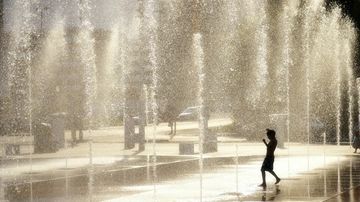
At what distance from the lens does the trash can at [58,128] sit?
31.4m

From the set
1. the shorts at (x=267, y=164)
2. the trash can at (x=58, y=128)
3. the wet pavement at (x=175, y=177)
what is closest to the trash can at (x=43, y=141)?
the trash can at (x=58, y=128)

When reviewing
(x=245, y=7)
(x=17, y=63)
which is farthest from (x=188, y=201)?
(x=17, y=63)

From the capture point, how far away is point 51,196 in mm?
15844

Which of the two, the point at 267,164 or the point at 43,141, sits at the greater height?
the point at 43,141

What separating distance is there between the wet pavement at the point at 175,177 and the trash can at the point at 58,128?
105cm

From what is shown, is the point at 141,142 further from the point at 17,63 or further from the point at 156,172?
the point at 17,63

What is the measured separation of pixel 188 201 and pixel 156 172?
695 cm

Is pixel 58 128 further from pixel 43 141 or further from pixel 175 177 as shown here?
pixel 175 177

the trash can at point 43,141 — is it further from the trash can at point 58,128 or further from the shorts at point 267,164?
the shorts at point 267,164

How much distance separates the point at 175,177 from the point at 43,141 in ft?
42.0

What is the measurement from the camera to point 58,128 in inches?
1258

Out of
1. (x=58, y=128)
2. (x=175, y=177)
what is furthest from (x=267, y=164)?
(x=58, y=128)

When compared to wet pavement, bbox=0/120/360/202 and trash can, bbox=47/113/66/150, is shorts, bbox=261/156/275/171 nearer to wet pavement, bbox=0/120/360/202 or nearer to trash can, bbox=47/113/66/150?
wet pavement, bbox=0/120/360/202

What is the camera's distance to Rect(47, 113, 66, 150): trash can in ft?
103
